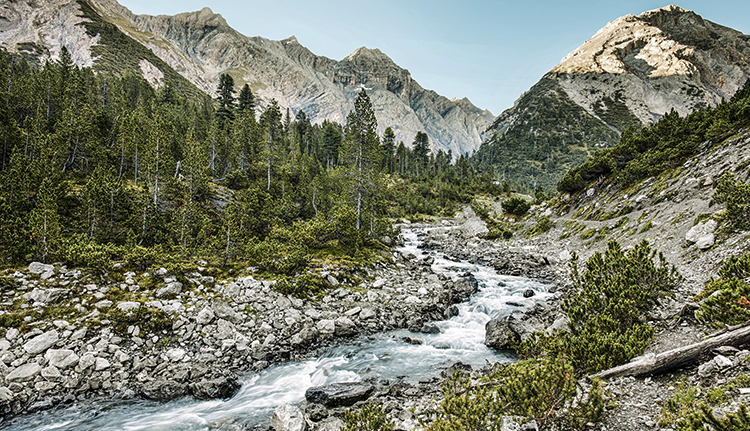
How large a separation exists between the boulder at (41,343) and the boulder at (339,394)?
9.26 metres

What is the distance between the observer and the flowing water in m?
8.69

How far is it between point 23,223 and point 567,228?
4401cm

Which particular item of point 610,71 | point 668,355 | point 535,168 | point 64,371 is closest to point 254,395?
point 64,371

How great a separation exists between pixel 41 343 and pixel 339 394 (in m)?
10.6

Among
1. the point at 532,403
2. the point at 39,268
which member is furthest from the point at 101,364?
the point at 532,403

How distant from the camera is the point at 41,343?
1003 centimetres

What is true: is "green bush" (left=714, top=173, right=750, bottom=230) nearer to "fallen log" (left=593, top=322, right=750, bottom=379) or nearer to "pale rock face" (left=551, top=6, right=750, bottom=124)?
"fallen log" (left=593, top=322, right=750, bottom=379)

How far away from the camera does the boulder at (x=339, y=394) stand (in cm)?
945

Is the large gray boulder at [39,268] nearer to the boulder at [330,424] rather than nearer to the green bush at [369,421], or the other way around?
the boulder at [330,424]

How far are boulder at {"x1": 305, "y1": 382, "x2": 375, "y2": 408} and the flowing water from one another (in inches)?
21.0

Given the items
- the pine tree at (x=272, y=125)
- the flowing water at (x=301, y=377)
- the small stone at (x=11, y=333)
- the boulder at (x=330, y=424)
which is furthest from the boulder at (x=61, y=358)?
the pine tree at (x=272, y=125)

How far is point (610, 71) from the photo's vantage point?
197 metres

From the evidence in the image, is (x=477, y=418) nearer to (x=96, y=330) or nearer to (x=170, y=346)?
(x=170, y=346)

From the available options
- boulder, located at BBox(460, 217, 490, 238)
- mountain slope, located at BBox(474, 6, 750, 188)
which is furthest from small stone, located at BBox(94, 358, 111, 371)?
mountain slope, located at BBox(474, 6, 750, 188)
